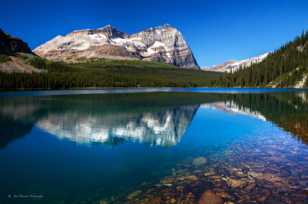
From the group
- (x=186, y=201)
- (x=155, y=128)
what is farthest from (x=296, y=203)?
(x=155, y=128)

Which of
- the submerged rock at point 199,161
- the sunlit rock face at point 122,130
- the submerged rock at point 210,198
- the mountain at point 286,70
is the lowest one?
the submerged rock at point 210,198

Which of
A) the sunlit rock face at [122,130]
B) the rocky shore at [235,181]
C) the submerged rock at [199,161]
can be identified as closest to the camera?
the rocky shore at [235,181]

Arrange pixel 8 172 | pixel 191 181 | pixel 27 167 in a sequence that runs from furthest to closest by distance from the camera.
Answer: pixel 27 167
pixel 8 172
pixel 191 181

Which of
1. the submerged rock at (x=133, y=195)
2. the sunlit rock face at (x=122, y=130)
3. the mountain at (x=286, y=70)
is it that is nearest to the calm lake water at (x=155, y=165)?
the submerged rock at (x=133, y=195)

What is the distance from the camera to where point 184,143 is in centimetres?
2209

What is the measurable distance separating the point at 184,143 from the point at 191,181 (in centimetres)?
941

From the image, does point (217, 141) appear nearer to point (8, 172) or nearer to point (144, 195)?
point (144, 195)

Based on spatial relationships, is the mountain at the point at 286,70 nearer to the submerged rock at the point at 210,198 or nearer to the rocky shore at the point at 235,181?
the rocky shore at the point at 235,181

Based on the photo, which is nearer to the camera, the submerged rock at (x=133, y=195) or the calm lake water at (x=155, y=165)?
the submerged rock at (x=133, y=195)

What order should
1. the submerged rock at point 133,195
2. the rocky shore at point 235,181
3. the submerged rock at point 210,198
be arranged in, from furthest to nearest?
the submerged rock at point 133,195 → the rocky shore at point 235,181 → the submerged rock at point 210,198

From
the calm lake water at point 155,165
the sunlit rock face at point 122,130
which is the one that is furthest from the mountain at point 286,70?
the calm lake water at point 155,165

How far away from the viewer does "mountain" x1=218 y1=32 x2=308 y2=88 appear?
15162 centimetres

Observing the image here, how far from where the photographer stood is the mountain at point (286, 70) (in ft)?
497

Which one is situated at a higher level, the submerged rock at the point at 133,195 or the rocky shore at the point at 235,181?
the rocky shore at the point at 235,181
